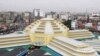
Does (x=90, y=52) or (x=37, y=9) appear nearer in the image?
(x=90, y=52)

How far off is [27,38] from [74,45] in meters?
8.19

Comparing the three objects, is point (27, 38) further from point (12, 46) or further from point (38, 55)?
point (38, 55)

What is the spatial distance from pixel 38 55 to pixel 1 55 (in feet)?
12.4

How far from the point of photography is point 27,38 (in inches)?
1123

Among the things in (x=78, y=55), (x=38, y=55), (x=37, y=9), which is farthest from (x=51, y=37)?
(x=37, y=9)

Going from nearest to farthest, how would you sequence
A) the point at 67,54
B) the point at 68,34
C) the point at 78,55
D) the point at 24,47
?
the point at 78,55
the point at 67,54
the point at 24,47
the point at 68,34

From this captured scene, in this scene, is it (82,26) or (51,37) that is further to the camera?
(82,26)

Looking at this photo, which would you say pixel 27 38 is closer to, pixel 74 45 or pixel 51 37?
pixel 51 37

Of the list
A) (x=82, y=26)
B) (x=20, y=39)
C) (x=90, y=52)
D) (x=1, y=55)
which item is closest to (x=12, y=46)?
(x=20, y=39)

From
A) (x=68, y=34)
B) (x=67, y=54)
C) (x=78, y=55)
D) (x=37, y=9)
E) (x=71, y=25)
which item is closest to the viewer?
(x=78, y=55)

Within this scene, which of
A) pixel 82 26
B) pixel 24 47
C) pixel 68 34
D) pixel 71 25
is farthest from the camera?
pixel 82 26

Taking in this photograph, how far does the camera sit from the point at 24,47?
26.9m

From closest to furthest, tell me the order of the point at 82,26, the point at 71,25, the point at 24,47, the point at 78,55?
the point at 78,55 → the point at 24,47 → the point at 71,25 → the point at 82,26

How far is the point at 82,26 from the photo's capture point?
5903 centimetres
